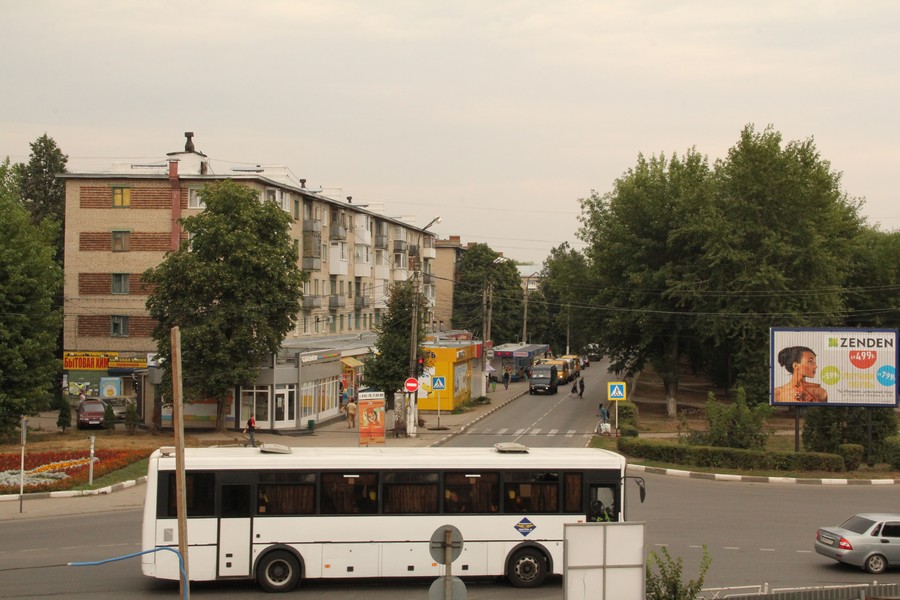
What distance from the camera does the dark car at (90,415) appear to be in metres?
48.2

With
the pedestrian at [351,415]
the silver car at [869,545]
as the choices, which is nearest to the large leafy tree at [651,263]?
the pedestrian at [351,415]

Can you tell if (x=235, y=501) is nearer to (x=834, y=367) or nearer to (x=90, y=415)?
(x=834, y=367)

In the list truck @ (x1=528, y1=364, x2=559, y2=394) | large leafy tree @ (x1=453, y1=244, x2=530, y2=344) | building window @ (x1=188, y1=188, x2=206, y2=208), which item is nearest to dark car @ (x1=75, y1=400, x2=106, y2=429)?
building window @ (x1=188, y1=188, x2=206, y2=208)

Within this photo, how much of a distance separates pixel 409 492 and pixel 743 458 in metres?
20.0

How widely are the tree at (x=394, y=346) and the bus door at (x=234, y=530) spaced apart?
29.6 metres

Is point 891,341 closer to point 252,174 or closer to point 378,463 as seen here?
point 378,463

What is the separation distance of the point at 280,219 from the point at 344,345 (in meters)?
17.7

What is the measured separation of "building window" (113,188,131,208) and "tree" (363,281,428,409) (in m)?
19.8

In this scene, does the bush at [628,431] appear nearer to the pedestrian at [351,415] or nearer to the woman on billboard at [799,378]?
the woman on billboard at [799,378]

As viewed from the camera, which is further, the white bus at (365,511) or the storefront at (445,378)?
the storefront at (445,378)

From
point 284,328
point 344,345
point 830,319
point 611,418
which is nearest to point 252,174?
point 344,345

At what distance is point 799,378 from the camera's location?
33.8 metres

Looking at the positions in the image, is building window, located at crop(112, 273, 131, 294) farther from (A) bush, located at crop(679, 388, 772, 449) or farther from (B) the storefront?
(A) bush, located at crop(679, 388, 772, 449)

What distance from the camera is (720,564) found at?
18047 mm
